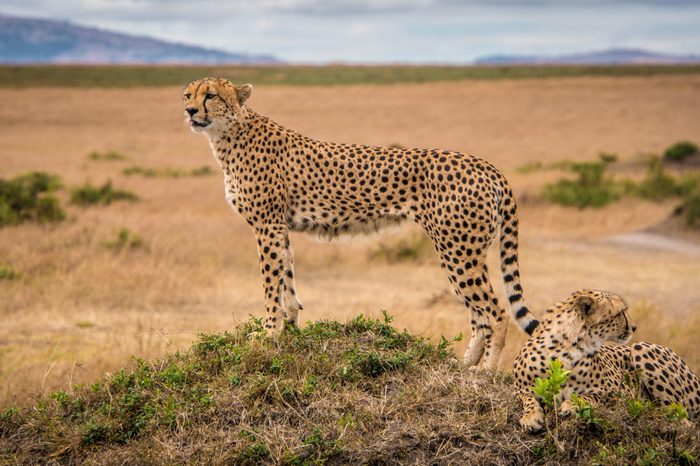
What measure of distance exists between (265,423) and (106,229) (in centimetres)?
957

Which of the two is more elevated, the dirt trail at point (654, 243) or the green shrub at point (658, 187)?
the green shrub at point (658, 187)

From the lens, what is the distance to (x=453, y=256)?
5.54 meters

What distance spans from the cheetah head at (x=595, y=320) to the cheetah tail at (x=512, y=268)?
25.4 inches

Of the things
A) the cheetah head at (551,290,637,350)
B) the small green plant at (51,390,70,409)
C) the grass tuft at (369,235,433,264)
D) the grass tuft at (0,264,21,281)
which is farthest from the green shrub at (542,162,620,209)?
the small green plant at (51,390,70,409)

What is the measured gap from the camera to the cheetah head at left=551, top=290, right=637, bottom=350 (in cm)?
448

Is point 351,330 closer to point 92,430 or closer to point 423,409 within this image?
point 423,409

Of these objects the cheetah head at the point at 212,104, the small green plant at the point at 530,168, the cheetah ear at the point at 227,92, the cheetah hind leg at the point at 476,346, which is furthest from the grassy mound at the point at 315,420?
the small green plant at the point at 530,168

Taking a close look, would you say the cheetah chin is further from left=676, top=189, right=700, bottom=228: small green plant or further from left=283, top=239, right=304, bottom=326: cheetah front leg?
left=676, top=189, right=700, bottom=228: small green plant

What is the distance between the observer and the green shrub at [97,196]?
17.1 meters

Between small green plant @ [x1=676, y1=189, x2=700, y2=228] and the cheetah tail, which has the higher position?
the cheetah tail

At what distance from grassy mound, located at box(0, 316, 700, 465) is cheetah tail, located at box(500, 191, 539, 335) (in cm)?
40

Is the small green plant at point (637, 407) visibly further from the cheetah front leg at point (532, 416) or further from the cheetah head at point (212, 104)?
the cheetah head at point (212, 104)

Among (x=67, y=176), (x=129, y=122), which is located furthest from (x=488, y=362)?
(x=129, y=122)

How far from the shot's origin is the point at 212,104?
5.80 m
